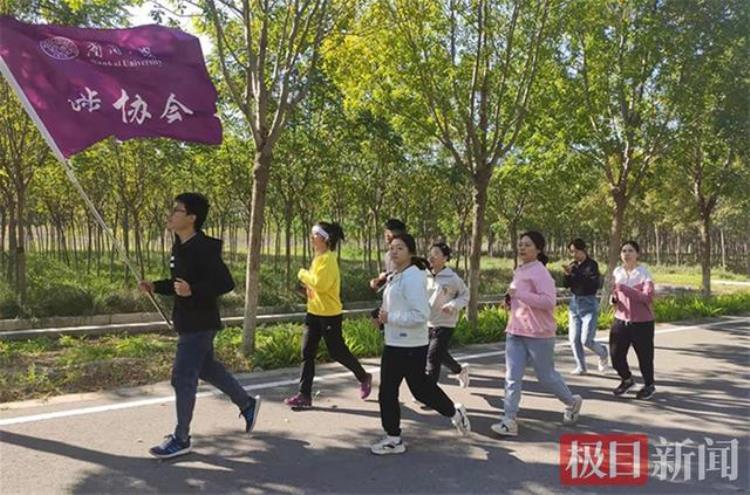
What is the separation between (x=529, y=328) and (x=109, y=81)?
3.93 metres

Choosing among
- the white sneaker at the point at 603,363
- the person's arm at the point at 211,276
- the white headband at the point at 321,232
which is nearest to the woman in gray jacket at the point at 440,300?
the white headband at the point at 321,232

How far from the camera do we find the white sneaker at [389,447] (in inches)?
173

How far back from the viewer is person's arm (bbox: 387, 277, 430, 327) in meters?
4.36

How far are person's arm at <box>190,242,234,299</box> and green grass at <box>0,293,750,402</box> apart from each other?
8.07 feet

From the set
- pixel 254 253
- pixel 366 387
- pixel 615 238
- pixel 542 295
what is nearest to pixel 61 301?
pixel 254 253

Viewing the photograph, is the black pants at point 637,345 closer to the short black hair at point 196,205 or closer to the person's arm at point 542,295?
the person's arm at point 542,295

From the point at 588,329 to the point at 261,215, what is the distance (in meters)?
4.31

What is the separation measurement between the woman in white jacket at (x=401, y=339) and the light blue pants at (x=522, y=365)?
0.79 metres

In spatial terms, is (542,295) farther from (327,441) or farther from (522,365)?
(327,441)

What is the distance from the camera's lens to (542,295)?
193 inches

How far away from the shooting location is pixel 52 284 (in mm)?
13000

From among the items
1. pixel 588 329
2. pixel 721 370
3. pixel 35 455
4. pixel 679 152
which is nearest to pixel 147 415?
pixel 35 455

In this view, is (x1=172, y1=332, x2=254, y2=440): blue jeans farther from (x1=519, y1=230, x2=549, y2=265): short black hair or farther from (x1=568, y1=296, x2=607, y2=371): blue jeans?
(x1=568, y1=296, x2=607, y2=371): blue jeans

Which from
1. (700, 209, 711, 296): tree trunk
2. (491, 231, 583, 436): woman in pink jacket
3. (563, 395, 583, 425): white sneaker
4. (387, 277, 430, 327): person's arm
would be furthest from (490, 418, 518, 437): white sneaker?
(700, 209, 711, 296): tree trunk
